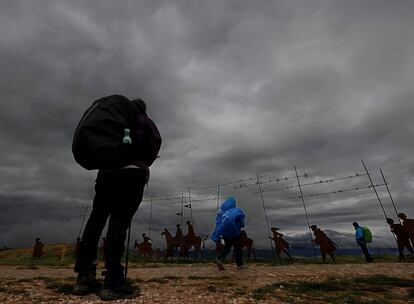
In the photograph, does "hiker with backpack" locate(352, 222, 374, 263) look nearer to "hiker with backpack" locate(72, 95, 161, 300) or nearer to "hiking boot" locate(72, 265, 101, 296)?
"hiker with backpack" locate(72, 95, 161, 300)

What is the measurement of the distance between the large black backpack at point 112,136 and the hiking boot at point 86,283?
134 centimetres

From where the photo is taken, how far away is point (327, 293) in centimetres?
423

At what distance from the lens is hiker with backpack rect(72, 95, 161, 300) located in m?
3.62

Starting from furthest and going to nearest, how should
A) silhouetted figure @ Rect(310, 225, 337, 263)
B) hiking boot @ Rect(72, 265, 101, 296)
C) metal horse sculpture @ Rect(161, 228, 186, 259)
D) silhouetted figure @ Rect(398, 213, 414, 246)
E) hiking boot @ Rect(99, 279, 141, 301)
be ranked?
metal horse sculpture @ Rect(161, 228, 186, 259) → silhouetted figure @ Rect(310, 225, 337, 263) → silhouetted figure @ Rect(398, 213, 414, 246) → hiking boot @ Rect(72, 265, 101, 296) → hiking boot @ Rect(99, 279, 141, 301)

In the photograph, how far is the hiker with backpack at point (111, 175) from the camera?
11.9 ft

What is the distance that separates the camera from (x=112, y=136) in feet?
12.3

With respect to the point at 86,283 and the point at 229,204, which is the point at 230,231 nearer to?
the point at 229,204

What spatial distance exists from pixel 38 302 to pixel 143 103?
287 cm

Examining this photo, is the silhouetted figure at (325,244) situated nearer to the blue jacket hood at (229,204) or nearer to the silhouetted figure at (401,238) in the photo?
the silhouetted figure at (401,238)

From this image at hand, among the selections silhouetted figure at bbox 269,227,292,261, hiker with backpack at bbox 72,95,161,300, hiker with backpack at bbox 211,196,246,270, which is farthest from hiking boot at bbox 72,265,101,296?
silhouetted figure at bbox 269,227,292,261

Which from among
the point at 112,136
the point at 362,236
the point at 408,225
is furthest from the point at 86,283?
the point at 362,236

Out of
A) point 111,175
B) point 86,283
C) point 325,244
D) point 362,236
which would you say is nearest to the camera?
point 86,283

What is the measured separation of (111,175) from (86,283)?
54.7 inches

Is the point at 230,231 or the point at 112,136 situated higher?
the point at 112,136
